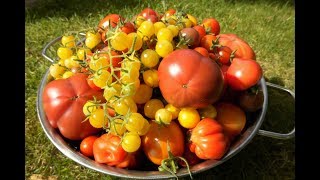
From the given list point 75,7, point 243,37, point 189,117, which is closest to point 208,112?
point 189,117

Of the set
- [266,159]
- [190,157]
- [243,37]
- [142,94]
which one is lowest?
[266,159]

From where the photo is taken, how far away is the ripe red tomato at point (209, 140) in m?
1.20

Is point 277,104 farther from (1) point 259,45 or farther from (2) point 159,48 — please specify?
(2) point 159,48

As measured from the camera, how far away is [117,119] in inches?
45.8

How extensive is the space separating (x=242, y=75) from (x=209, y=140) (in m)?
0.29

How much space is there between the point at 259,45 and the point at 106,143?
1741 millimetres

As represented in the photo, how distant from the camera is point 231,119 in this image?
1.33m

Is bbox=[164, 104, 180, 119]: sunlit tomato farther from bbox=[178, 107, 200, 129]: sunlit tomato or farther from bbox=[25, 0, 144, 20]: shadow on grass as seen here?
bbox=[25, 0, 144, 20]: shadow on grass

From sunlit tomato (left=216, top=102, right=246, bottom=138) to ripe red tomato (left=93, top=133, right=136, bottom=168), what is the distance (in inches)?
14.8

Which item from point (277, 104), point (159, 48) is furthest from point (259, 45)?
point (159, 48)

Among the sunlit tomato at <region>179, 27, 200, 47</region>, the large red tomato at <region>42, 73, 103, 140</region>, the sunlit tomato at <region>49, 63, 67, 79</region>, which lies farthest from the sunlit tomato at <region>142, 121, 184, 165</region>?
the sunlit tomato at <region>49, 63, 67, 79</region>

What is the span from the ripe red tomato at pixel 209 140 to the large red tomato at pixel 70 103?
14.9 inches

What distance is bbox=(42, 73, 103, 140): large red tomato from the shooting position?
1261mm

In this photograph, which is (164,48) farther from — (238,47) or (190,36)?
(238,47)
